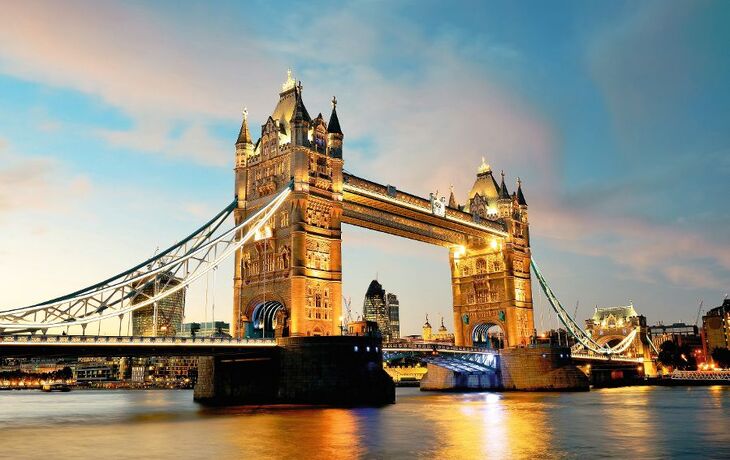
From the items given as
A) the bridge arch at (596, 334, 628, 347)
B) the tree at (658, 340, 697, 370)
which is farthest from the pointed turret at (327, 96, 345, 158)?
the tree at (658, 340, 697, 370)

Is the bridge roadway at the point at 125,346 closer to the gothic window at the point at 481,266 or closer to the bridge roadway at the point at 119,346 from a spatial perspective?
the bridge roadway at the point at 119,346

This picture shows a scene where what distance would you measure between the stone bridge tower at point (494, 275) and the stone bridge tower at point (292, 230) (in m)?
32.5

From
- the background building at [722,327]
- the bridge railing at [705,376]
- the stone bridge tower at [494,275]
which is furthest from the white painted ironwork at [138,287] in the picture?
the background building at [722,327]

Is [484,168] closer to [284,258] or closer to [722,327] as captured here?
[284,258]

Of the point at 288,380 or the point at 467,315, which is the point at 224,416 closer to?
the point at 288,380

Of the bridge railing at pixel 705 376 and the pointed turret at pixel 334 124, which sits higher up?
the pointed turret at pixel 334 124

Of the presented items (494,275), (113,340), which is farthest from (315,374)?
(494,275)

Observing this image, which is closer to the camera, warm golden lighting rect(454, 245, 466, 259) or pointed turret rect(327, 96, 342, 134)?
pointed turret rect(327, 96, 342, 134)

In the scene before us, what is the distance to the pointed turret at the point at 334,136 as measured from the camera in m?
68.8

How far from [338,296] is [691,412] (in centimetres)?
3101

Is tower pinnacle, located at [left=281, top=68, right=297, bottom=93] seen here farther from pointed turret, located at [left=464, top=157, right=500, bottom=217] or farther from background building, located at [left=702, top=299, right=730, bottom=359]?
background building, located at [left=702, top=299, right=730, bottom=359]

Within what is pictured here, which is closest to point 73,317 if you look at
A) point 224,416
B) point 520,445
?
point 224,416

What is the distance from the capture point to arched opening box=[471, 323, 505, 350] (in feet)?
328

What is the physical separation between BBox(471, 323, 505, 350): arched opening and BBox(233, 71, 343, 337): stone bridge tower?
3954cm
